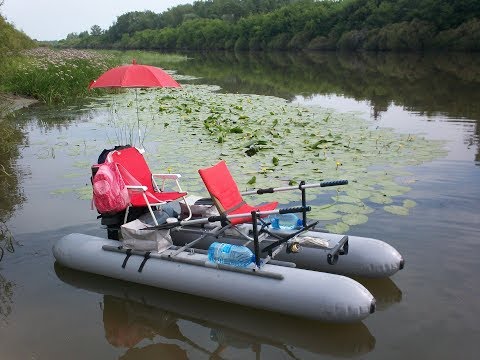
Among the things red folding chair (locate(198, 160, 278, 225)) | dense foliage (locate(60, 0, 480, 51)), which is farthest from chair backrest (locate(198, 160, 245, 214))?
dense foliage (locate(60, 0, 480, 51))

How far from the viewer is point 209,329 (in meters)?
4.10

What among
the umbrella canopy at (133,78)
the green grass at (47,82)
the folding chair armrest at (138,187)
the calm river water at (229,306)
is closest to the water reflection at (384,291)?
the calm river water at (229,306)

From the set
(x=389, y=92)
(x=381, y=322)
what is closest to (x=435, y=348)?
(x=381, y=322)

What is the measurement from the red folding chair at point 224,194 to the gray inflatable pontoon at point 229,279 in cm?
56

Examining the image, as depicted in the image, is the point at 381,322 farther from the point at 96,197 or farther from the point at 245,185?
the point at 245,185

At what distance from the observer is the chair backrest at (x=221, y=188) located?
4.96 metres

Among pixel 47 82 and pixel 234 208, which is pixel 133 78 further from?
pixel 47 82

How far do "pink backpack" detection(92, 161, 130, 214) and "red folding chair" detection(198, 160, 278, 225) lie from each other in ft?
2.76

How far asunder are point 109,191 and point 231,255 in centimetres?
144

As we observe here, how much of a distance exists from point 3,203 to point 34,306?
3.26 meters

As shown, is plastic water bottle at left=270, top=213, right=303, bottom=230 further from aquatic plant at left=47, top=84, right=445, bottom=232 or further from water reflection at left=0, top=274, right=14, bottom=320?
water reflection at left=0, top=274, right=14, bottom=320

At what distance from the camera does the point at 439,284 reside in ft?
15.0

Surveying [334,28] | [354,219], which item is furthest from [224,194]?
[334,28]

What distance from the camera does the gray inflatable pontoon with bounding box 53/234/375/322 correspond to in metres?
3.78
